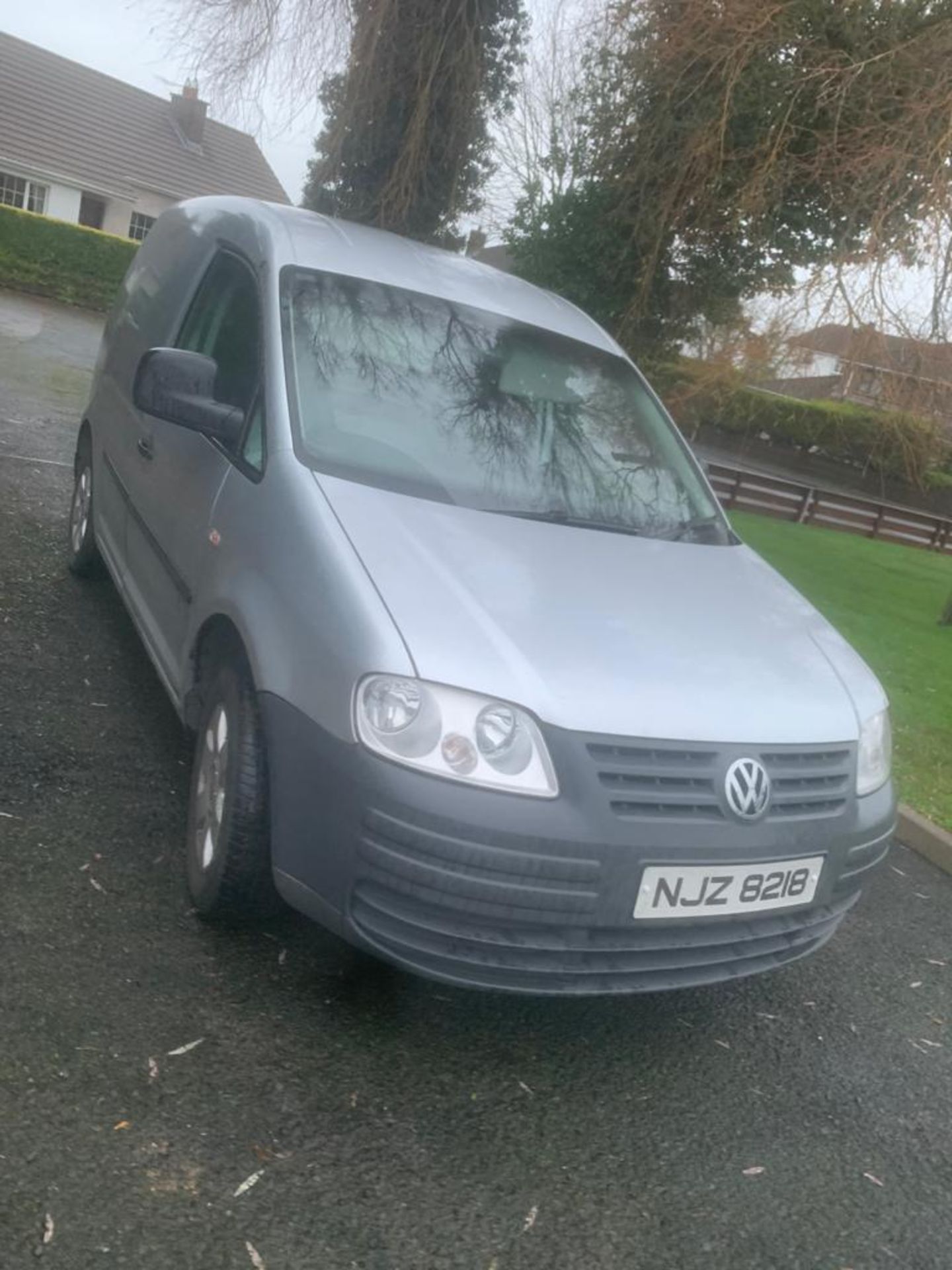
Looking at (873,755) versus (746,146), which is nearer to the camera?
(873,755)

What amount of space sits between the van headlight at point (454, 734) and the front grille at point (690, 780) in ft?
0.50

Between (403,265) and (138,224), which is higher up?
(138,224)

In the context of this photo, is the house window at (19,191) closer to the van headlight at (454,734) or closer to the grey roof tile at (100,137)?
the grey roof tile at (100,137)

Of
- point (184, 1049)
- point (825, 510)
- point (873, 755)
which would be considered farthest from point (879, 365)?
point (825, 510)

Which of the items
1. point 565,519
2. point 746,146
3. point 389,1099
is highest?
point 746,146

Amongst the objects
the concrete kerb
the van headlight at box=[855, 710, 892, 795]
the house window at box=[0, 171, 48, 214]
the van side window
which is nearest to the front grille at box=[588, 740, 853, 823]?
the van headlight at box=[855, 710, 892, 795]

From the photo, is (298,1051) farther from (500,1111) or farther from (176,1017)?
(500,1111)

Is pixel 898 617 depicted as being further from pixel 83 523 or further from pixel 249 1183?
pixel 249 1183

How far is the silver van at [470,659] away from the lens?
301 centimetres

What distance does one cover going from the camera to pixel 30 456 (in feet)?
31.8

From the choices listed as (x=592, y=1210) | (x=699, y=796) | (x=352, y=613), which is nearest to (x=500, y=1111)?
(x=592, y=1210)

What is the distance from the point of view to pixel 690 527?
14.8 ft

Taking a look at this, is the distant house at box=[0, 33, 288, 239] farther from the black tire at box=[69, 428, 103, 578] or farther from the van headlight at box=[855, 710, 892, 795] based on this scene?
the van headlight at box=[855, 710, 892, 795]

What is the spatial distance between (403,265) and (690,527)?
4.95 ft
